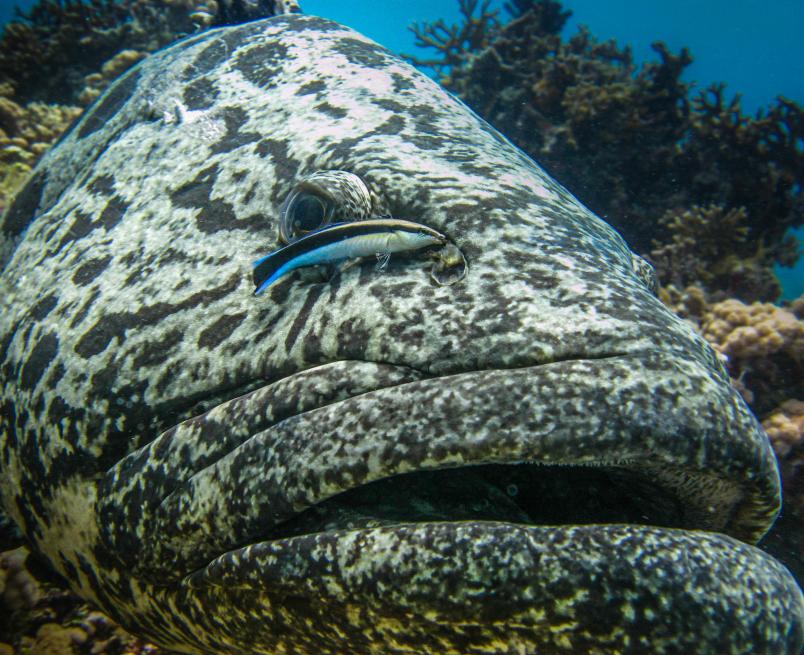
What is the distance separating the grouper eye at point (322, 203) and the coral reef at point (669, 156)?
20.2 ft

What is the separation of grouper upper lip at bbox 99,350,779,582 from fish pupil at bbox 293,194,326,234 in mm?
781

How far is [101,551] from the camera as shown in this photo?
2.28 meters

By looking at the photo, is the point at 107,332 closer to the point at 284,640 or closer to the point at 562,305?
the point at 284,640

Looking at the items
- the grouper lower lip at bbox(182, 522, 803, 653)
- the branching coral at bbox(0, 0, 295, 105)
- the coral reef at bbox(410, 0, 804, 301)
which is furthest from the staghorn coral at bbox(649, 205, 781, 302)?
the branching coral at bbox(0, 0, 295, 105)

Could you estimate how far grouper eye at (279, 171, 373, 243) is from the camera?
7.70ft

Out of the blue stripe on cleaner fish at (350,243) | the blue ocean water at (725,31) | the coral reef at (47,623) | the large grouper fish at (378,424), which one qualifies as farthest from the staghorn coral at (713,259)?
the blue ocean water at (725,31)

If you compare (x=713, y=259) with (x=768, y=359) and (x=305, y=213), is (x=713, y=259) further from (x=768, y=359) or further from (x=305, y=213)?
(x=305, y=213)

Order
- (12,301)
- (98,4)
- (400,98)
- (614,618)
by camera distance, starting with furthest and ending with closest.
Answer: (98,4), (400,98), (12,301), (614,618)

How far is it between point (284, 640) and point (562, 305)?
4.97 feet

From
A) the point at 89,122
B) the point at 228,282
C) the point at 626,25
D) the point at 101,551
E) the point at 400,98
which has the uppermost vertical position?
the point at 626,25

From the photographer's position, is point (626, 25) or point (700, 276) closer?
point (700, 276)

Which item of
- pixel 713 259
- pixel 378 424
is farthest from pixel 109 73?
pixel 713 259

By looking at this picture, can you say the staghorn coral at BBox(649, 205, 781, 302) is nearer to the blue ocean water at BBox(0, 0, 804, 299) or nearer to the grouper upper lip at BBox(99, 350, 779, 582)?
the grouper upper lip at BBox(99, 350, 779, 582)

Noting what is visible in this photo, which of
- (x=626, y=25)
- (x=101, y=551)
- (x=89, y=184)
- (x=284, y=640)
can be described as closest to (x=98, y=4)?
(x=89, y=184)
